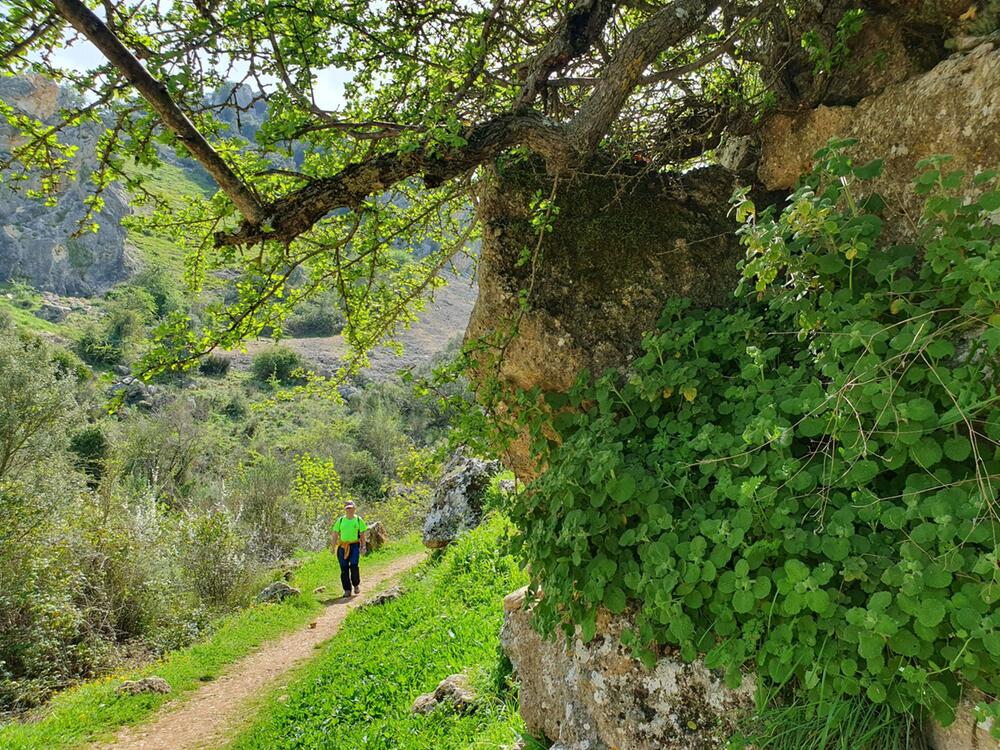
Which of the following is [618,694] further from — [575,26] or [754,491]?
[575,26]

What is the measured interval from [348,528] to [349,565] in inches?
51.5

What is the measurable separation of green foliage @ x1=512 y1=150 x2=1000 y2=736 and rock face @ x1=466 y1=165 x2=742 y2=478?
731 millimetres

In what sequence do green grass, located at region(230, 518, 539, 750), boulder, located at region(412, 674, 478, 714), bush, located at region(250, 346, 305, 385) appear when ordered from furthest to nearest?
bush, located at region(250, 346, 305, 385) < boulder, located at region(412, 674, 478, 714) < green grass, located at region(230, 518, 539, 750)

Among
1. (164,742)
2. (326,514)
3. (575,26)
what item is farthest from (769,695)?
(326,514)

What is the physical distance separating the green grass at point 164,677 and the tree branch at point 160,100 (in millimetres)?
7328

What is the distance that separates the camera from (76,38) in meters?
2.95

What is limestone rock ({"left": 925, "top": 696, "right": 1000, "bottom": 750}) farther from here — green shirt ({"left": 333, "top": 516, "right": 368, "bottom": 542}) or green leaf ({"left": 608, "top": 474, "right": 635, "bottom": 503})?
green shirt ({"left": 333, "top": 516, "right": 368, "bottom": 542})

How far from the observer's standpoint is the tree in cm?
306

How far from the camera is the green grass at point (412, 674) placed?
477 centimetres

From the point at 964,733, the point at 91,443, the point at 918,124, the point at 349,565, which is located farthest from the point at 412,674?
the point at 91,443

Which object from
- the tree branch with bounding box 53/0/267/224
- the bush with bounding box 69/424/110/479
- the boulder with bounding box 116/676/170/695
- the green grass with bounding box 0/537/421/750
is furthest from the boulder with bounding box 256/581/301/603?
the bush with bounding box 69/424/110/479

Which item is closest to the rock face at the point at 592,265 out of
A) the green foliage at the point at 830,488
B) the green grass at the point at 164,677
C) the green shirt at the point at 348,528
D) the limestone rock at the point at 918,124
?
the limestone rock at the point at 918,124

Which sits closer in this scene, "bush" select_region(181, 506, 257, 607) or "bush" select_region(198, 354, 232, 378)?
"bush" select_region(181, 506, 257, 607)

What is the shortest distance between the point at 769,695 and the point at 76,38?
4.38m
